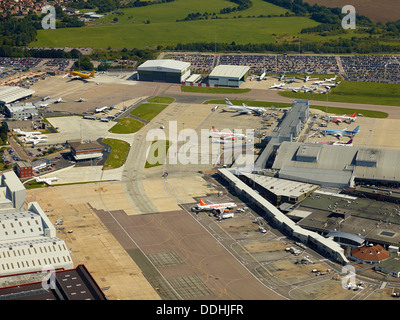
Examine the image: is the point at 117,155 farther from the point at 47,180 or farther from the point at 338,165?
the point at 338,165

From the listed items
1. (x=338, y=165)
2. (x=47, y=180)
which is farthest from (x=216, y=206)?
(x=47, y=180)

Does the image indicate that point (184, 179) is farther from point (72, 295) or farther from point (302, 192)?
point (72, 295)

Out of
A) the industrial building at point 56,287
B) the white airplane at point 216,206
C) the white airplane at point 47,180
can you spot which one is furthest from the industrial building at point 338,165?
the industrial building at point 56,287

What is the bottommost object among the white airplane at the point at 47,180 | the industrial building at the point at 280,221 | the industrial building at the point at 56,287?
the industrial building at the point at 280,221

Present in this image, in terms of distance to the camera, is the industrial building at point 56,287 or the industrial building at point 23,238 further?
the industrial building at point 23,238

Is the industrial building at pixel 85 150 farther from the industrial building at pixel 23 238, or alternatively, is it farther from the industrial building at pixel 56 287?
the industrial building at pixel 56 287

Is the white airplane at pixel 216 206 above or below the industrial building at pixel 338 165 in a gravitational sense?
below
